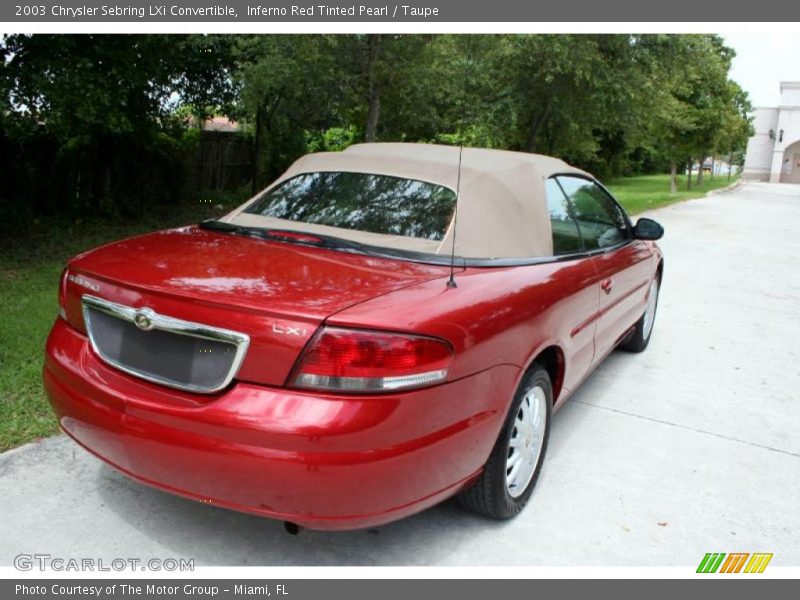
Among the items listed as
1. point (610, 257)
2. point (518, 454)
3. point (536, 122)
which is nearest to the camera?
point (518, 454)

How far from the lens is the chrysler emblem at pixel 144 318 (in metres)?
2.53

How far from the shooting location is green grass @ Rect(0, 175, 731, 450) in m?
3.80

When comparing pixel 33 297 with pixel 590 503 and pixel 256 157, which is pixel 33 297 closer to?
pixel 590 503

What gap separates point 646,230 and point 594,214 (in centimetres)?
73

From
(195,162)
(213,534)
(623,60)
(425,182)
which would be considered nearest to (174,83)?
(195,162)

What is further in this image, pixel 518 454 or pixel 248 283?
pixel 518 454

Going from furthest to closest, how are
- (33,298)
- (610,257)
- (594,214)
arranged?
(33,298) < (594,214) < (610,257)

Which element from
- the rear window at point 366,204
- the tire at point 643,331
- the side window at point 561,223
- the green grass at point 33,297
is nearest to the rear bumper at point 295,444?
the rear window at point 366,204

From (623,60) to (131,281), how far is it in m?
12.4

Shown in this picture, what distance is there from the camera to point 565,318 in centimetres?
344

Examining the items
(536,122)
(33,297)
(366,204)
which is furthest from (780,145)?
(366,204)

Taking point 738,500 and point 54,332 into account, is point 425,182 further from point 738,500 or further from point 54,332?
point 738,500

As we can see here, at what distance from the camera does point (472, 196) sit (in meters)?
3.41

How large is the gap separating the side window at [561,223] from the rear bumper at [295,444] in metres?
1.28
